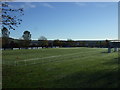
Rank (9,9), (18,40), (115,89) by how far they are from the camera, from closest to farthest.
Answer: (9,9) → (115,89) → (18,40)

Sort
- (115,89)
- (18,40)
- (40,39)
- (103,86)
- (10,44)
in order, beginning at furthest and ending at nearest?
(40,39)
(18,40)
(10,44)
(103,86)
(115,89)

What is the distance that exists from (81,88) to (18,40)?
10205 centimetres

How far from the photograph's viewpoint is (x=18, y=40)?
110188 mm

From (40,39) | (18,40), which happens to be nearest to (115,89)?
(18,40)

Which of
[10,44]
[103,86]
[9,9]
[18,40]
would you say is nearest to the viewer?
[9,9]

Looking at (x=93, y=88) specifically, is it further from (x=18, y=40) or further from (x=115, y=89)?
(x=18, y=40)

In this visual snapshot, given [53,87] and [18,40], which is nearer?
[53,87]

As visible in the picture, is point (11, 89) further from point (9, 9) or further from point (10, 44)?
point (10, 44)

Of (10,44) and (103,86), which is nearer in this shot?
(103,86)

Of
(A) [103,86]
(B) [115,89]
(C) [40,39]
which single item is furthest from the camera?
(C) [40,39]

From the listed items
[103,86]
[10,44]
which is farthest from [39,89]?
[10,44]

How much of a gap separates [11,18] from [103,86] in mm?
6549

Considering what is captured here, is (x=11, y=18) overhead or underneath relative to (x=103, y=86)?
overhead

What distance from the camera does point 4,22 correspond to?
8.33 metres
